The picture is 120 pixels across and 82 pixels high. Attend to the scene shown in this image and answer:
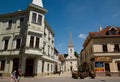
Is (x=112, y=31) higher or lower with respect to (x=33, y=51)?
higher

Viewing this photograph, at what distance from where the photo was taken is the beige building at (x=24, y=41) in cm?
2161

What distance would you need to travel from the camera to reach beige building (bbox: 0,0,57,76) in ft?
70.9

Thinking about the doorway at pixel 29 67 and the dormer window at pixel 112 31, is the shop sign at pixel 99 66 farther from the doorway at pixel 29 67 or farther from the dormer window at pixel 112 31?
the doorway at pixel 29 67

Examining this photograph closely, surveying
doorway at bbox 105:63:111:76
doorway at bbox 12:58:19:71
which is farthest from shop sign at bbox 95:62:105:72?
doorway at bbox 12:58:19:71

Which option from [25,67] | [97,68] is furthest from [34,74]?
[97,68]

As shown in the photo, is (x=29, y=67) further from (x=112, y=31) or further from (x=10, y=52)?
(x=112, y=31)

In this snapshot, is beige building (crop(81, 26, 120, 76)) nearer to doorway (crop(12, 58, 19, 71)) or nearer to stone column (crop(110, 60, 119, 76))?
stone column (crop(110, 60, 119, 76))

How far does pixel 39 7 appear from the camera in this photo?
77.9 feet

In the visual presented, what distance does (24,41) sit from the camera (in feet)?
73.2

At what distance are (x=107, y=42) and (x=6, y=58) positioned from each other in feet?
70.8

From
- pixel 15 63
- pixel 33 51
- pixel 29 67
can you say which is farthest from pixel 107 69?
pixel 15 63

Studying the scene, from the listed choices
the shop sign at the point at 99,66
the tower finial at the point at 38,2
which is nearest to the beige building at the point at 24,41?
the tower finial at the point at 38,2

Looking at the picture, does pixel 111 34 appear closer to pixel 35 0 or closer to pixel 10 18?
pixel 35 0

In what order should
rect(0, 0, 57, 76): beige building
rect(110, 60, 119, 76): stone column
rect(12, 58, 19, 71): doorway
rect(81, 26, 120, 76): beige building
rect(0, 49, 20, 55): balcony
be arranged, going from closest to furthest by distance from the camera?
1. rect(0, 0, 57, 76): beige building
2. rect(12, 58, 19, 71): doorway
3. rect(0, 49, 20, 55): balcony
4. rect(110, 60, 119, 76): stone column
5. rect(81, 26, 120, 76): beige building
